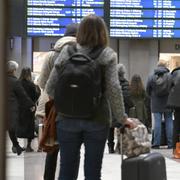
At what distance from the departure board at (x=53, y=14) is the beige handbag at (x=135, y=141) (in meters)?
8.80

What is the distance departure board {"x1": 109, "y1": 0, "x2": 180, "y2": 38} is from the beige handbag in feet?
29.2

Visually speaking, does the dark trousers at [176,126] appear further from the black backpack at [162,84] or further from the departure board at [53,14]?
the departure board at [53,14]

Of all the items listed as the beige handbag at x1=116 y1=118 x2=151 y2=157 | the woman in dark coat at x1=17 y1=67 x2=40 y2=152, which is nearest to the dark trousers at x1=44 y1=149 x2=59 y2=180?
the beige handbag at x1=116 y1=118 x2=151 y2=157

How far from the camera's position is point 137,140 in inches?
155

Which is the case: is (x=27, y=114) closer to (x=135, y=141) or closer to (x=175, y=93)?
(x=175, y=93)

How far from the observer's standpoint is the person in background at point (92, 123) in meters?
3.66

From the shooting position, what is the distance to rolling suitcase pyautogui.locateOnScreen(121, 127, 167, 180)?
4125 mm

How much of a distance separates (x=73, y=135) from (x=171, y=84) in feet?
18.4

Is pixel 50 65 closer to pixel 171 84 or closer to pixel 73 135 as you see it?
pixel 73 135

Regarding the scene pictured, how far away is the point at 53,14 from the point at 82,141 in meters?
9.23

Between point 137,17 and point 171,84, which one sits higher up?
point 137,17

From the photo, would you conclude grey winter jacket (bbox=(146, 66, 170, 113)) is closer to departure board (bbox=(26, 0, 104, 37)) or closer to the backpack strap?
departure board (bbox=(26, 0, 104, 37))


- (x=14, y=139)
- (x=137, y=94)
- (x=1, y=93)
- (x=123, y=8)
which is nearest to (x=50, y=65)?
(x=1, y=93)

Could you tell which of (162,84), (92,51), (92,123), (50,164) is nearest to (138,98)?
(162,84)
